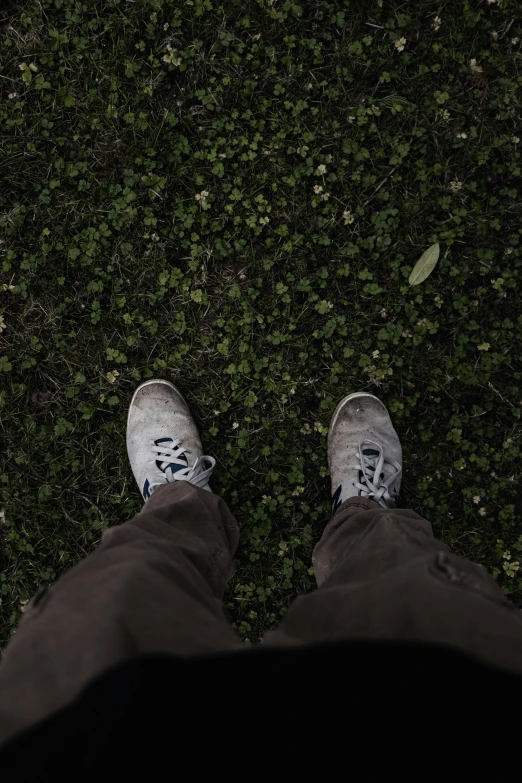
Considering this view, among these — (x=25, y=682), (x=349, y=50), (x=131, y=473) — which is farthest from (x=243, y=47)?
(x=25, y=682)

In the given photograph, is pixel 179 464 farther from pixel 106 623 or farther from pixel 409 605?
pixel 409 605

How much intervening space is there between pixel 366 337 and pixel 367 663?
2376mm

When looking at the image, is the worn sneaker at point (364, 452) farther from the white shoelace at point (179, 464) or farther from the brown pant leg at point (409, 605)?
the brown pant leg at point (409, 605)

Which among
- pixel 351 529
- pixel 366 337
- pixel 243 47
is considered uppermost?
pixel 243 47

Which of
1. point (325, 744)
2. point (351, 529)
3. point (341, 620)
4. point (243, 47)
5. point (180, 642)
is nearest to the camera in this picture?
point (325, 744)

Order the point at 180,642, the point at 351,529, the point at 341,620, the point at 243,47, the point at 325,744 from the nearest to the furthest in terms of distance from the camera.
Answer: the point at 325,744
the point at 180,642
the point at 341,620
the point at 351,529
the point at 243,47

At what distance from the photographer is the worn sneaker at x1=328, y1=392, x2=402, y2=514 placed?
3.44m

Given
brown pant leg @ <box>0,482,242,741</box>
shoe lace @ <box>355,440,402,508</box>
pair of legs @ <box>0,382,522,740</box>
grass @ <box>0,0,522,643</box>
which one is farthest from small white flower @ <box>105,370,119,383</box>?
shoe lace @ <box>355,440,402,508</box>

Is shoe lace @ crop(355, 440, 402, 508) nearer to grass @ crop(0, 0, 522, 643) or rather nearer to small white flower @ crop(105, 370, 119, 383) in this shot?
grass @ crop(0, 0, 522, 643)

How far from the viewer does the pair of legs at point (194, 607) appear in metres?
1.58

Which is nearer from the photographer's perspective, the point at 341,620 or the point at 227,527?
the point at 341,620

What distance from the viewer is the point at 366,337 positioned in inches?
142

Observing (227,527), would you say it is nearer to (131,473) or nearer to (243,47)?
(131,473)

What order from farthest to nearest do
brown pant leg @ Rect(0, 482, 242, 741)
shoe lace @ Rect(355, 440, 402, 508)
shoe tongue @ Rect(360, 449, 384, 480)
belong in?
shoe tongue @ Rect(360, 449, 384, 480)
shoe lace @ Rect(355, 440, 402, 508)
brown pant leg @ Rect(0, 482, 242, 741)
